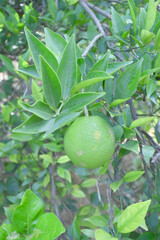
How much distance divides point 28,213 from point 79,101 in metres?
0.34

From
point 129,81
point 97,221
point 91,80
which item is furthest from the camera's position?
point 97,221

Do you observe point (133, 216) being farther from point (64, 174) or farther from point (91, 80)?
point (64, 174)

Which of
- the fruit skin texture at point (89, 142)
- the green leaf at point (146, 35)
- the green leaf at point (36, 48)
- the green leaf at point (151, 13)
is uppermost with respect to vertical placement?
the green leaf at point (36, 48)

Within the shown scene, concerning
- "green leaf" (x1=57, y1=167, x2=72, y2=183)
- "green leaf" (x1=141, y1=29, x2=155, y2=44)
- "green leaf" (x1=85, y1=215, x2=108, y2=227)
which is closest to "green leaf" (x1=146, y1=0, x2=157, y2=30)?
"green leaf" (x1=141, y1=29, x2=155, y2=44)

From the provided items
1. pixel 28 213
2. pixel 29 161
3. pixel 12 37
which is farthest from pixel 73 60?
pixel 29 161

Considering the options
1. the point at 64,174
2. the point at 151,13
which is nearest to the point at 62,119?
the point at 151,13

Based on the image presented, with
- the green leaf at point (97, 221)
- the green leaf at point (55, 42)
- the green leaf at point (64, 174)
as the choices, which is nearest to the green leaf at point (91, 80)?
the green leaf at point (55, 42)

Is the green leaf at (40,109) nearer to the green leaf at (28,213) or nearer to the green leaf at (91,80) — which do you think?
the green leaf at (91,80)

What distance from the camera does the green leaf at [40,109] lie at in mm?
612

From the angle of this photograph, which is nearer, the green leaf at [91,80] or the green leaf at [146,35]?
the green leaf at [91,80]

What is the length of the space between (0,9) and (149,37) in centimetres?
100

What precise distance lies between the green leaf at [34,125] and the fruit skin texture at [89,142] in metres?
0.07

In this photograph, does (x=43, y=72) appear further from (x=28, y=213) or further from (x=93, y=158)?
(x=28, y=213)

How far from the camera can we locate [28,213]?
2.28 feet
